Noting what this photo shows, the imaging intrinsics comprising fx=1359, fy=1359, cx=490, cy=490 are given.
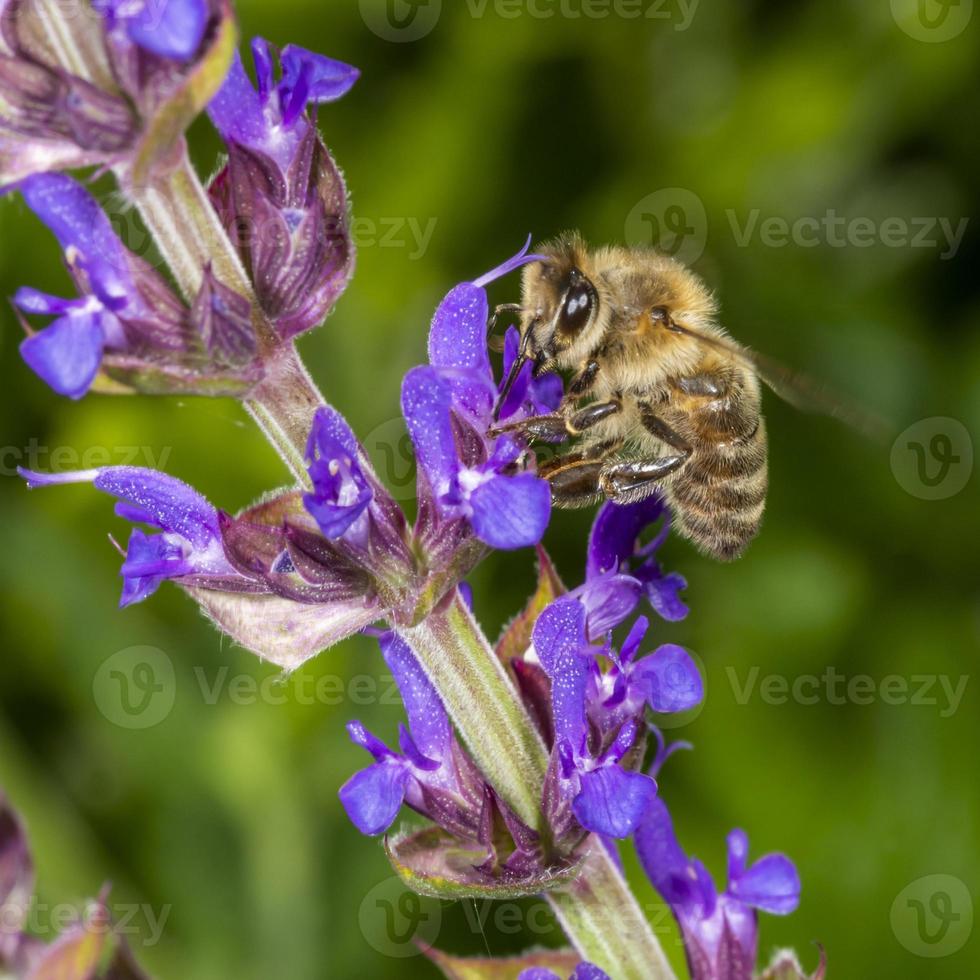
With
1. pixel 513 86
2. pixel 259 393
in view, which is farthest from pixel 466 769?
pixel 513 86

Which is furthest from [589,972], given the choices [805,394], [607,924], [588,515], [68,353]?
[588,515]

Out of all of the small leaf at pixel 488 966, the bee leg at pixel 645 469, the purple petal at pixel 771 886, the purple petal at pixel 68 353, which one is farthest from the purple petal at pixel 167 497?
the purple petal at pixel 771 886

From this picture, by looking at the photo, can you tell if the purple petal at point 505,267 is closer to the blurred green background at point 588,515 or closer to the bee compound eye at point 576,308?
the bee compound eye at point 576,308

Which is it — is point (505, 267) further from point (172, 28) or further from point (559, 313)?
point (172, 28)

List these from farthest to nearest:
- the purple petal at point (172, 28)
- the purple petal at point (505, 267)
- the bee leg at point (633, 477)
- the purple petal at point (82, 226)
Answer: the bee leg at point (633, 477) < the purple petal at point (505, 267) < the purple petal at point (82, 226) < the purple petal at point (172, 28)

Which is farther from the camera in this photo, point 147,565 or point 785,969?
point 785,969
